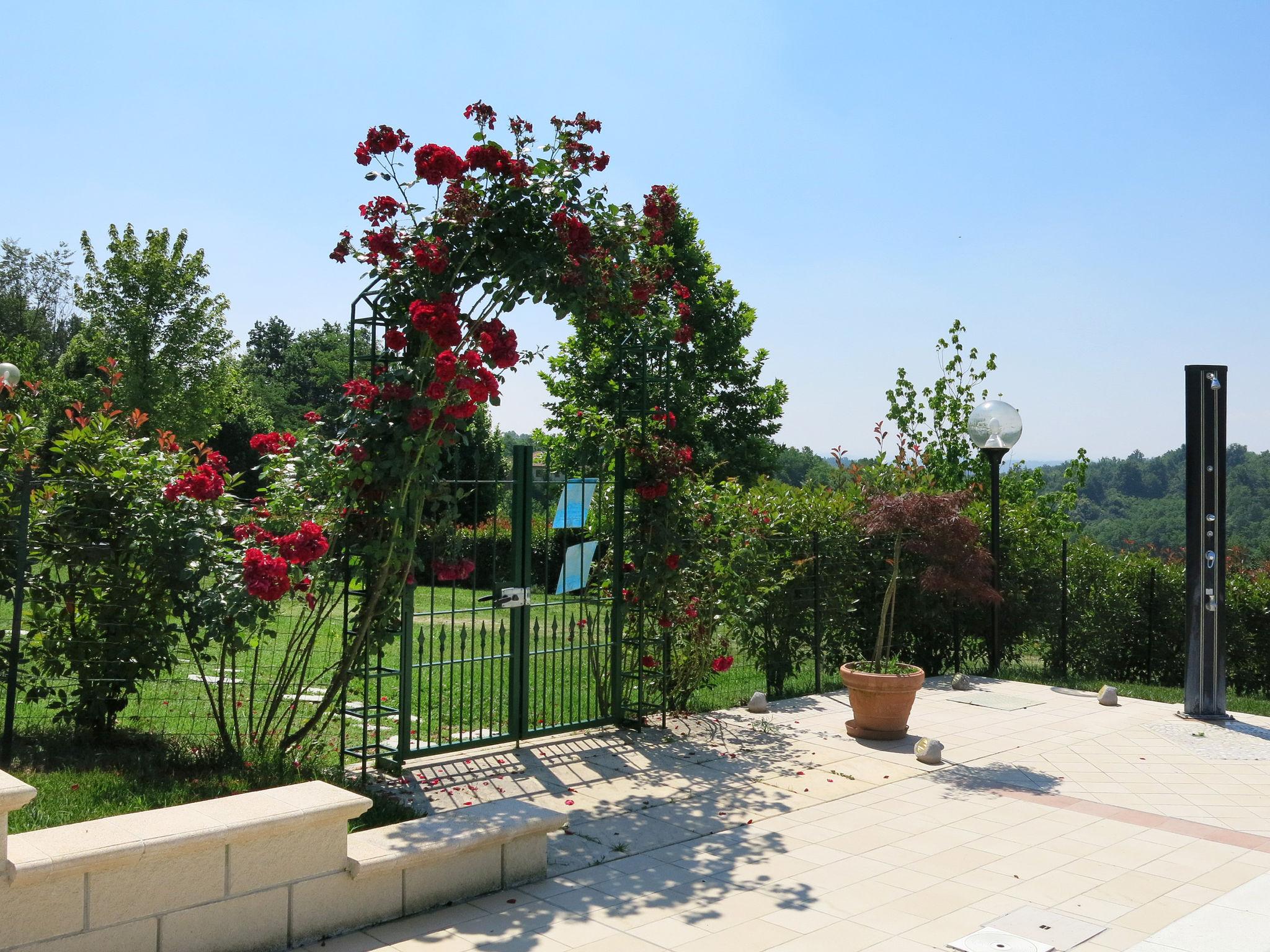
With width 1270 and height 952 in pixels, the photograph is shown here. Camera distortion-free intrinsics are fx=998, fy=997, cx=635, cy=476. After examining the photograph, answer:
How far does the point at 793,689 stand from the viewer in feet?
32.6

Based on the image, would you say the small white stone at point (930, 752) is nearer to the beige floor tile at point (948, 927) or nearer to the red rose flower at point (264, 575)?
the beige floor tile at point (948, 927)

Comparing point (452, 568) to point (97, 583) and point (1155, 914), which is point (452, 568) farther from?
point (1155, 914)

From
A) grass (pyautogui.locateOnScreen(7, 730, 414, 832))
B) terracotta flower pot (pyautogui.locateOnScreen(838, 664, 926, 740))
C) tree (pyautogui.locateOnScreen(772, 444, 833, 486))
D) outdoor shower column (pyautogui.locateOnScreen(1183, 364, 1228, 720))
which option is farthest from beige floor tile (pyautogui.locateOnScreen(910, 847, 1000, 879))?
tree (pyautogui.locateOnScreen(772, 444, 833, 486))

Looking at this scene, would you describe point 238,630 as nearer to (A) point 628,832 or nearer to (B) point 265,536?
(B) point 265,536

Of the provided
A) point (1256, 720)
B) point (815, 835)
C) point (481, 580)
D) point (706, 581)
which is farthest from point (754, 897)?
point (481, 580)

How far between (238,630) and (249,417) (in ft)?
100

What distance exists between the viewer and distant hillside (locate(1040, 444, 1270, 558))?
88.7 feet

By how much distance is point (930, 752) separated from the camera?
7070 mm

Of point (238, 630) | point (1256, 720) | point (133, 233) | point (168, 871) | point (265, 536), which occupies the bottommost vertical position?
point (1256, 720)

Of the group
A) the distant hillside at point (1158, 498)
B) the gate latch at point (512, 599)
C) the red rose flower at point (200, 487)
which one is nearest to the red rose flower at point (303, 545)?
the red rose flower at point (200, 487)

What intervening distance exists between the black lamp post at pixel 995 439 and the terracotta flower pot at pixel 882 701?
3.62 m

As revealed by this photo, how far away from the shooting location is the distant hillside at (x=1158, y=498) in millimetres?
27047

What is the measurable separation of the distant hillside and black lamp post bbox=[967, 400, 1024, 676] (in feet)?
23.9

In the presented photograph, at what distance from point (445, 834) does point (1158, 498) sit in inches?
1497
